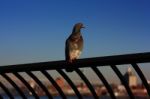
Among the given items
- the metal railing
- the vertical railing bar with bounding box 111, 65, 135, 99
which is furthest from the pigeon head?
the vertical railing bar with bounding box 111, 65, 135, 99

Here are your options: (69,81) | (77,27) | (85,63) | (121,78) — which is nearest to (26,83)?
(69,81)

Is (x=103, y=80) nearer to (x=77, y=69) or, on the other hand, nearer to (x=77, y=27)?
(x=77, y=69)

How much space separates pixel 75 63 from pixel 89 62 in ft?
0.58

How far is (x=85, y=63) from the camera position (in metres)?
2.82

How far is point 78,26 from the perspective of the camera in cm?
455

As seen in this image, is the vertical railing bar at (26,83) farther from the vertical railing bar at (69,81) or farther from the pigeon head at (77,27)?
the pigeon head at (77,27)

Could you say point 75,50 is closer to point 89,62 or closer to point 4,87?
point 4,87

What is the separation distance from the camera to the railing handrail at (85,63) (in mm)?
2480

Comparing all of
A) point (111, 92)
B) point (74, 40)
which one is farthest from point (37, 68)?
point (74, 40)

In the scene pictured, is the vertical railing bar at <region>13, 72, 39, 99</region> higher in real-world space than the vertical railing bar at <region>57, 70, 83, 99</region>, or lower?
lower

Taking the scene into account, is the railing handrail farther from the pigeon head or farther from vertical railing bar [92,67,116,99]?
the pigeon head

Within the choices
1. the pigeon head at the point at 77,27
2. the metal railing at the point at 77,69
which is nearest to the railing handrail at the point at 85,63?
the metal railing at the point at 77,69

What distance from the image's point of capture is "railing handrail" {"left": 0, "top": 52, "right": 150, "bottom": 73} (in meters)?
2.48

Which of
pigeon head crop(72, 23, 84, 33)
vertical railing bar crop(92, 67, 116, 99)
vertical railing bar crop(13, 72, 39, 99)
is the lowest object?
vertical railing bar crop(13, 72, 39, 99)
